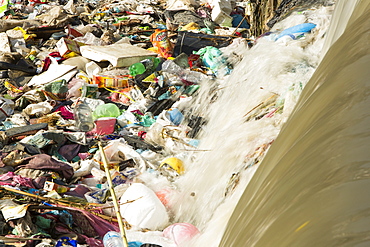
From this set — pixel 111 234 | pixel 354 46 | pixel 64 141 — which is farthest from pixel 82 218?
pixel 354 46

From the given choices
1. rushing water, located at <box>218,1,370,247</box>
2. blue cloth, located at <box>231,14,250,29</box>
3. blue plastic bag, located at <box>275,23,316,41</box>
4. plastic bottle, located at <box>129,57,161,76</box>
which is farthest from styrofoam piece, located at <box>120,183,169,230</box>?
blue cloth, located at <box>231,14,250,29</box>

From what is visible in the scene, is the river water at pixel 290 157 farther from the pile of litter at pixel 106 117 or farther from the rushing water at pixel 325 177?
the pile of litter at pixel 106 117

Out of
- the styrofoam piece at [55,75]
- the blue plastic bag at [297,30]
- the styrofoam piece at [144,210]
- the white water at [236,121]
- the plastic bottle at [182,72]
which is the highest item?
the blue plastic bag at [297,30]

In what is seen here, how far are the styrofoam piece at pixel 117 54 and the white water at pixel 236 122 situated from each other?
1.56 m

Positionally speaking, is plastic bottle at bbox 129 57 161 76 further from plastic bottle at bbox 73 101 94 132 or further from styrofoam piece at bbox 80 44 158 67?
plastic bottle at bbox 73 101 94 132

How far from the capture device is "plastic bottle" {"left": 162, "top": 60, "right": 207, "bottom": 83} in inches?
225

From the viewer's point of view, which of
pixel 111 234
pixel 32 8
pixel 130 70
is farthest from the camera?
pixel 32 8

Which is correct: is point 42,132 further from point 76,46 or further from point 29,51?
point 29,51

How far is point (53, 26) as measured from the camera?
839 centimetres

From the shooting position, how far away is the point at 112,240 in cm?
294

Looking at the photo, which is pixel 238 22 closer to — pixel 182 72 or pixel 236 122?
pixel 182 72

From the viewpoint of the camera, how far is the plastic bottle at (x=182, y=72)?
5.71 m

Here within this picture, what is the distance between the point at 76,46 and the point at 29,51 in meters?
0.97

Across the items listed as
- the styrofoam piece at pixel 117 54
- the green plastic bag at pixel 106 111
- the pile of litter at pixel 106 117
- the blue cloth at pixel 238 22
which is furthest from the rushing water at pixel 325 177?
the blue cloth at pixel 238 22
